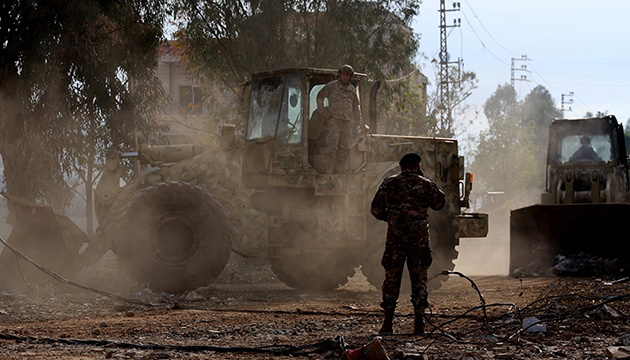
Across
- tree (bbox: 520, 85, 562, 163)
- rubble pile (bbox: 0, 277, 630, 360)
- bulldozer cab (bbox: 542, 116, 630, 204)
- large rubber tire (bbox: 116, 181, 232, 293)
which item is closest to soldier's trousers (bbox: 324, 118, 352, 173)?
large rubber tire (bbox: 116, 181, 232, 293)

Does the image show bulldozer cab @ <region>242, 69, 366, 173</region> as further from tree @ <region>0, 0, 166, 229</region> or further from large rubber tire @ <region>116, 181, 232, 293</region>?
tree @ <region>0, 0, 166, 229</region>

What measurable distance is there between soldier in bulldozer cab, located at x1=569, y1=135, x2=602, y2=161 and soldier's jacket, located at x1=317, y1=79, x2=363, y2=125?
8.13 meters

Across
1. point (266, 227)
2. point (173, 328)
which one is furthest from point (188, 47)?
point (173, 328)

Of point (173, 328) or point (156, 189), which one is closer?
point (173, 328)

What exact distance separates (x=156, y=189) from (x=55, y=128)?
25.8 ft

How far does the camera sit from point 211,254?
1020 cm

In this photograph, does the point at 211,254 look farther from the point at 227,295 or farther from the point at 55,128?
the point at 55,128

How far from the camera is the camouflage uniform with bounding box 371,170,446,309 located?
22.7 feet

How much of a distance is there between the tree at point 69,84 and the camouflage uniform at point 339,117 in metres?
7.35

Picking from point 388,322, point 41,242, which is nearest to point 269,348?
point 388,322

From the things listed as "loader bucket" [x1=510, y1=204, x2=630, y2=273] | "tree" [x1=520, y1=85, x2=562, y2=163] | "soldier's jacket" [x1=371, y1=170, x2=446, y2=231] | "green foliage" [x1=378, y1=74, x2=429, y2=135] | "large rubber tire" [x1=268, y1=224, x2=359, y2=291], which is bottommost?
"large rubber tire" [x1=268, y1=224, x2=359, y2=291]

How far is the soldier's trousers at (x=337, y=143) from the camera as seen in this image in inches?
397

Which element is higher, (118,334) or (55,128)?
(55,128)

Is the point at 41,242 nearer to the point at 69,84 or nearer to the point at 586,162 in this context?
the point at 69,84
